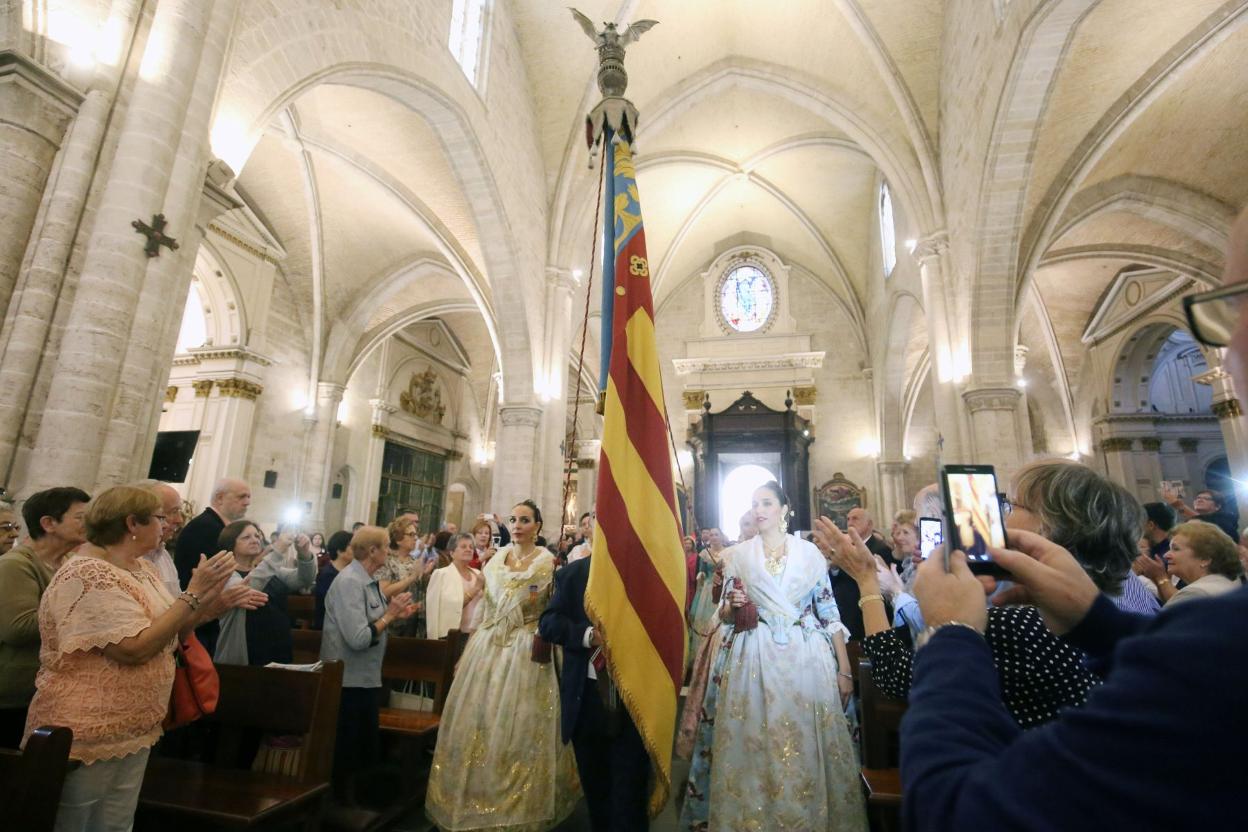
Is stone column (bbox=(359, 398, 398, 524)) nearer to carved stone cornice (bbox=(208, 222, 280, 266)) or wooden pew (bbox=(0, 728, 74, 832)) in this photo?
carved stone cornice (bbox=(208, 222, 280, 266))

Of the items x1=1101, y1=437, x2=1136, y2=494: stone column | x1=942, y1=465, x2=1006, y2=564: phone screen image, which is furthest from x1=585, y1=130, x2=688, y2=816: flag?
x1=1101, y1=437, x2=1136, y2=494: stone column

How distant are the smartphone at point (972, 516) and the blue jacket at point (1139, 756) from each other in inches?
15.9

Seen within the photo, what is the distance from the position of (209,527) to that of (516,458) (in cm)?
702

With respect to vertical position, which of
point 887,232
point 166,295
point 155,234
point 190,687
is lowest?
point 190,687

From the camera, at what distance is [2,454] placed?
11.1 ft

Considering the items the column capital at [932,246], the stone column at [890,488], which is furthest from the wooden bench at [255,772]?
the stone column at [890,488]

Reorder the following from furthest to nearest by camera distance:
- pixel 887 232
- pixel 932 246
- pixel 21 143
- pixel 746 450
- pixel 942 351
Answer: pixel 746 450, pixel 887 232, pixel 932 246, pixel 942 351, pixel 21 143

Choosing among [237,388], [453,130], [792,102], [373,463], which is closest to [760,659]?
[453,130]

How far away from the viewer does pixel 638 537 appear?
111 inches

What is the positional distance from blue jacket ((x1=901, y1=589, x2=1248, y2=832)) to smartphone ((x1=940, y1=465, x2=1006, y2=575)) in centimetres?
40

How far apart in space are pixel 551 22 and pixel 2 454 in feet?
34.9

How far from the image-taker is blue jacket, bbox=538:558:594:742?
9.50 ft

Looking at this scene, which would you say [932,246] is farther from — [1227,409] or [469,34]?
[469,34]

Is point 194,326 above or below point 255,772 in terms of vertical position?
above
